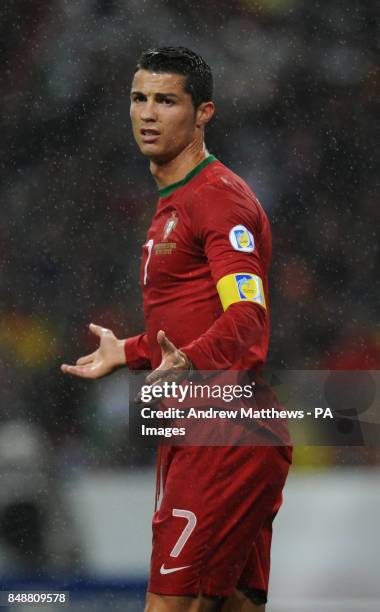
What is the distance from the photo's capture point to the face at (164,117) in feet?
7.77

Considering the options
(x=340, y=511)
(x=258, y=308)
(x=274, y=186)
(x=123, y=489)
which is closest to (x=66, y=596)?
(x=123, y=489)

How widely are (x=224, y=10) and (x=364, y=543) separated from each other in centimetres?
247

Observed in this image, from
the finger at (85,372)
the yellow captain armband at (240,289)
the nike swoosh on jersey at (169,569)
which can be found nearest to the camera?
the yellow captain armband at (240,289)

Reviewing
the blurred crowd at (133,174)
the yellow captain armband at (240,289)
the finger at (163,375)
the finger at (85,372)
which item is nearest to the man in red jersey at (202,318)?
the yellow captain armband at (240,289)

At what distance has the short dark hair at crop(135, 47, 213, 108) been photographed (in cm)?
239

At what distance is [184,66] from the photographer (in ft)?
7.86

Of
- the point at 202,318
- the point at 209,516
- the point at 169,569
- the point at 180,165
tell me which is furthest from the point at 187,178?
the point at 169,569

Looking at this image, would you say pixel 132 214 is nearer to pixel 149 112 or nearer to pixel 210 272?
pixel 149 112

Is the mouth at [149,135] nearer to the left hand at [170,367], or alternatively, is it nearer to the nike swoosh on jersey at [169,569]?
the left hand at [170,367]

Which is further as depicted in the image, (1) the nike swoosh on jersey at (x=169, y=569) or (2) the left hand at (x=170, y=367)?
(1) the nike swoosh on jersey at (x=169, y=569)

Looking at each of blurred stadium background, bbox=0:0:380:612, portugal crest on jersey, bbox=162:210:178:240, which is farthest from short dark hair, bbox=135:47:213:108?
blurred stadium background, bbox=0:0:380:612

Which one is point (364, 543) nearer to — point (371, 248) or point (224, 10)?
point (371, 248)

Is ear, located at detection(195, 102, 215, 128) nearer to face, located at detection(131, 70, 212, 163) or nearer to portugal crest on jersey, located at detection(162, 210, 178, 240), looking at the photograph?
face, located at detection(131, 70, 212, 163)

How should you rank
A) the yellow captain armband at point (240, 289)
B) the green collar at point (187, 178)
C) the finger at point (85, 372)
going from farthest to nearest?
the finger at point (85, 372) → the green collar at point (187, 178) → the yellow captain armband at point (240, 289)
